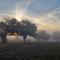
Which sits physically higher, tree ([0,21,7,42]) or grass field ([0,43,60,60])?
tree ([0,21,7,42])

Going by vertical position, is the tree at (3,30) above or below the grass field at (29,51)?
above

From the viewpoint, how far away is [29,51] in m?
12.3

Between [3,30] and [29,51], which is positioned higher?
[3,30]

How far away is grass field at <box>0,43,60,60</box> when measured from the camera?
12091mm

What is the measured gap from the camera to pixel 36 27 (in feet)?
42.8

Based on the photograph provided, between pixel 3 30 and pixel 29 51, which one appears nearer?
pixel 29 51

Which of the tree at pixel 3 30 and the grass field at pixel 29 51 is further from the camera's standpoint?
the tree at pixel 3 30

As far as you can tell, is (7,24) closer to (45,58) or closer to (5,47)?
(5,47)

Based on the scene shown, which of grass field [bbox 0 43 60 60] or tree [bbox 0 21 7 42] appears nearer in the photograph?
grass field [bbox 0 43 60 60]

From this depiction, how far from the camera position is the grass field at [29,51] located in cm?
1209

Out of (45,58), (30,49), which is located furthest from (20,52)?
(45,58)

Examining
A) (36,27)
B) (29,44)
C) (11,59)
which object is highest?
(36,27)

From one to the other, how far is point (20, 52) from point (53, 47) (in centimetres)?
212

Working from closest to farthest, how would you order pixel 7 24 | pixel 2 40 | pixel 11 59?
pixel 11 59 < pixel 2 40 < pixel 7 24
